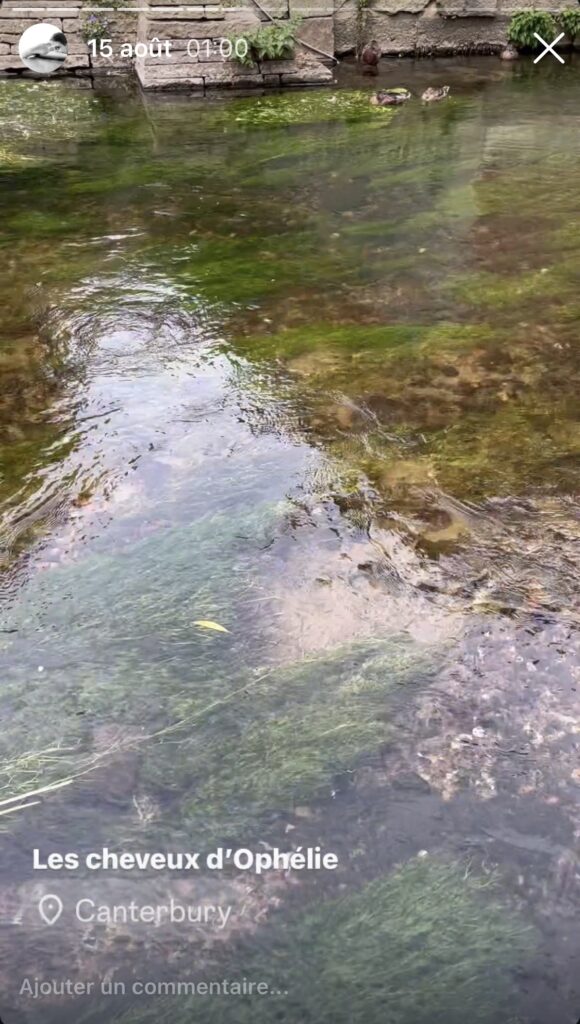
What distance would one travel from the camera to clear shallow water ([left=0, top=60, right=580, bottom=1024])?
7.38 feet

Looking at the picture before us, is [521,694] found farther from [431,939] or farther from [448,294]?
[448,294]

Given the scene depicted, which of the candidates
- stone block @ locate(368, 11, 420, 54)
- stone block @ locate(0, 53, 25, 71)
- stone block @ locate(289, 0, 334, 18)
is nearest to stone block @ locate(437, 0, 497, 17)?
stone block @ locate(368, 11, 420, 54)

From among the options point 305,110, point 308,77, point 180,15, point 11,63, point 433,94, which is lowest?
point 305,110

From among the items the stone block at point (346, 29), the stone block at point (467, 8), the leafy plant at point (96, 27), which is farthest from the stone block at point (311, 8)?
the leafy plant at point (96, 27)

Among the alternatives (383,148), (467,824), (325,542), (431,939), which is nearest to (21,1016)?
(431,939)

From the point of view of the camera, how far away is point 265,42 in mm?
9797

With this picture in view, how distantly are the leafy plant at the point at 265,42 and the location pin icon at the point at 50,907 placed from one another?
32.5 feet

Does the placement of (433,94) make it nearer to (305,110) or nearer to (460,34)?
(305,110)

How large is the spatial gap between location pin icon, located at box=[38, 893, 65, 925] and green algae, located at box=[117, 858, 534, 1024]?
35cm

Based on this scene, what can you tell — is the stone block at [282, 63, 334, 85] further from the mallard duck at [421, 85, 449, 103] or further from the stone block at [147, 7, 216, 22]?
the mallard duck at [421, 85, 449, 103]

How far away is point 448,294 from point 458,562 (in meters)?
2.53

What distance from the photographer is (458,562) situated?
3350 mm

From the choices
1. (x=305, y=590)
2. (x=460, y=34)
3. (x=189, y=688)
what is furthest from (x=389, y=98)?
(x=189, y=688)

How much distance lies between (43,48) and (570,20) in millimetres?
6812
